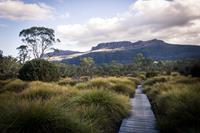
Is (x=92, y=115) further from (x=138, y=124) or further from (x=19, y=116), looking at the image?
(x=19, y=116)

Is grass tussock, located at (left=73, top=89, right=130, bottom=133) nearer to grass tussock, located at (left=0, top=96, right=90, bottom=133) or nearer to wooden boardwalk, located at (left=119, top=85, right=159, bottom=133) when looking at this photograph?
wooden boardwalk, located at (left=119, top=85, right=159, bottom=133)

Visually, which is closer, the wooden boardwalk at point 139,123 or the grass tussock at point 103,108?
the wooden boardwalk at point 139,123

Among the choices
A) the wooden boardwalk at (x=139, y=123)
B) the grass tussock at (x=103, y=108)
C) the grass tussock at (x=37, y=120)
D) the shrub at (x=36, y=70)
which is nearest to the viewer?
the grass tussock at (x=37, y=120)

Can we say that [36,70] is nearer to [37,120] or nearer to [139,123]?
[139,123]

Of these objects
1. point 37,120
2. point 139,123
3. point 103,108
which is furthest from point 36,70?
point 37,120

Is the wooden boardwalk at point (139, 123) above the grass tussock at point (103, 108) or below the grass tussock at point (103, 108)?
below

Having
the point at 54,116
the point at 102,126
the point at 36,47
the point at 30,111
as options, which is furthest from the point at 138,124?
the point at 36,47

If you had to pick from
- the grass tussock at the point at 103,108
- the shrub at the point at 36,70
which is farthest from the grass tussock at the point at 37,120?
the shrub at the point at 36,70

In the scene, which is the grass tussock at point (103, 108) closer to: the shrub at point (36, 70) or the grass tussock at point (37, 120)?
the grass tussock at point (37, 120)

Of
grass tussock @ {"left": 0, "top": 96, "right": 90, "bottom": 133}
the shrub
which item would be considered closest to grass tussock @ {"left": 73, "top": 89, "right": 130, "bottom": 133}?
grass tussock @ {"left": 0, "top": 96, "right": 90, "bottom": 133}

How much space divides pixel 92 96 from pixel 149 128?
92.8 inches

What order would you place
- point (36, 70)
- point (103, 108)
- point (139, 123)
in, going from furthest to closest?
1. point (36, 70)
2. point (103, 108)
3. point (139, 123)

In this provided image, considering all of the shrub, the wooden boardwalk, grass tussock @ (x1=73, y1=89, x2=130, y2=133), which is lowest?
the wooden boardwalk

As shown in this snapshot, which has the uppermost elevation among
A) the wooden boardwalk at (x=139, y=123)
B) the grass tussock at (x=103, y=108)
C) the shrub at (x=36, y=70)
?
the shrub at (x=36, y=70)
